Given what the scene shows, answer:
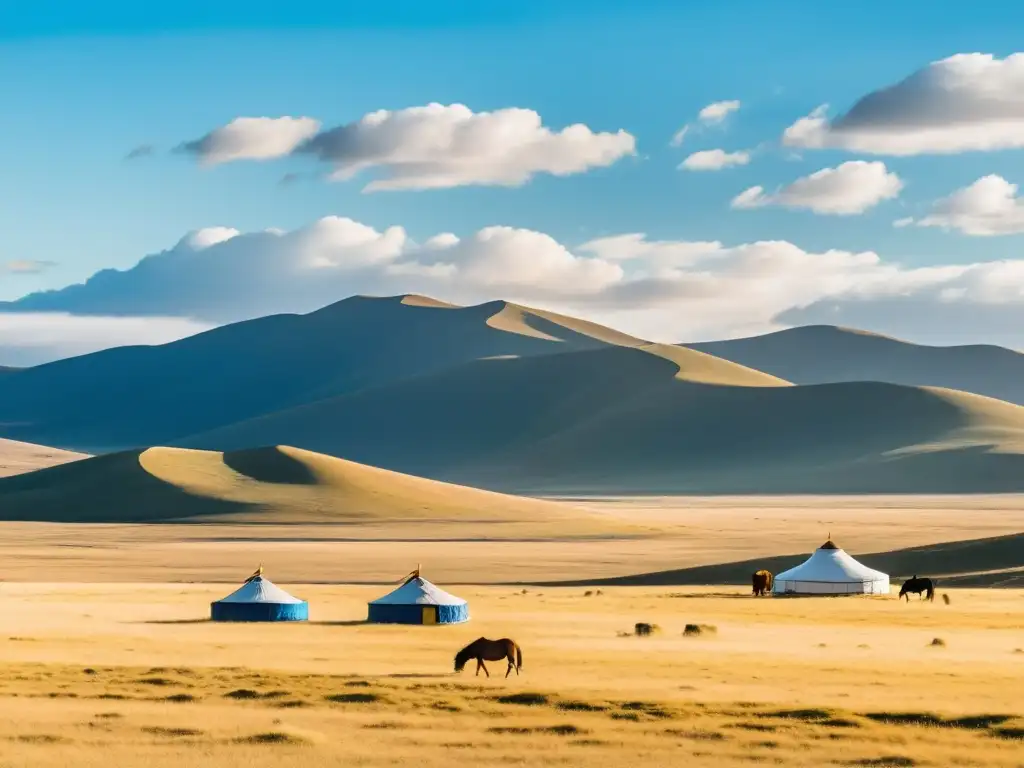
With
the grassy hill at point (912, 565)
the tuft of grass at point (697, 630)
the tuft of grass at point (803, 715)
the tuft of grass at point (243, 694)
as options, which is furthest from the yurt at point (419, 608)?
the grassy hill at point (912, 565)

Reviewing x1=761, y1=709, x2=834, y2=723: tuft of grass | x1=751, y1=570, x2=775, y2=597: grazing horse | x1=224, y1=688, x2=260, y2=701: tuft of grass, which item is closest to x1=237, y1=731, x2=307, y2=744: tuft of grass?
x1=224, y1=688, x2=260, y2=701: tuft of grass

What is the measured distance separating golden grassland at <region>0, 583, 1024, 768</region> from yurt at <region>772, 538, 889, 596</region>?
29.6 feet

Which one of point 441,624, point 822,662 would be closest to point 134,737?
point 822,662

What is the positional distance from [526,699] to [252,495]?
369 feet

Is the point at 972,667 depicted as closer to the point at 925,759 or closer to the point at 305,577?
the point at 925,759

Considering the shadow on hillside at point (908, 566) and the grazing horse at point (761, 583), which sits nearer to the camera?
the grazing horse at point (761, 583)

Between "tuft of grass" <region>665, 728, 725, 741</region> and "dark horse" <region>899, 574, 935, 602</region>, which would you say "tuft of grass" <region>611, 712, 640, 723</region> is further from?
"dark horse" <region>899, 574, 935, 602</region>

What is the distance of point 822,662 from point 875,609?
20.0m

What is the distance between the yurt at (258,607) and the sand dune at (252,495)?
2684 inches

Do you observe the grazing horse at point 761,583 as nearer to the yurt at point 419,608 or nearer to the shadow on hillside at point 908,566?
the shadow on hillside at point 908,566

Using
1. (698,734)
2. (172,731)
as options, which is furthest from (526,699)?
(172,731)

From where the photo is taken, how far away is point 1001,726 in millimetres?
27797

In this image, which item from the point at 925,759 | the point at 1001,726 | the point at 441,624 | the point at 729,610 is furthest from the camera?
the point at 729,610

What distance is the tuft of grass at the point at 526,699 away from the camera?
30.6m
